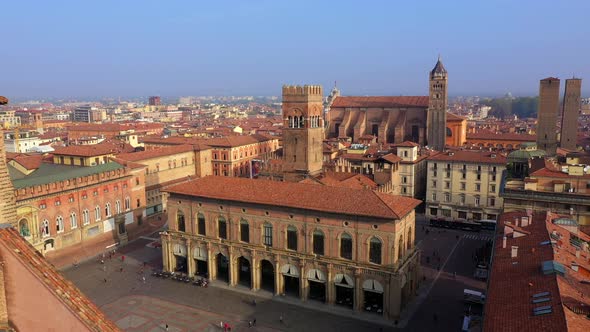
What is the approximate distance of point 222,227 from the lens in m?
46.7

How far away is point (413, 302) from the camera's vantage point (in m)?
42.9

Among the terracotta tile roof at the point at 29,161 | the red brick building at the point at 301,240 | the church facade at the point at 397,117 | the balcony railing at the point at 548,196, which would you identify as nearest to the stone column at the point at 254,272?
the red brick building at the point at 301,240

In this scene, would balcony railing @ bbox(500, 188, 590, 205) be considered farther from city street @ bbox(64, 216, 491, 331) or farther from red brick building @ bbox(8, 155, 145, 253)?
red brick building @ bbox(8, 155, 145, 253)

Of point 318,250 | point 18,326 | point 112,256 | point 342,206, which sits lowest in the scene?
point 112,256

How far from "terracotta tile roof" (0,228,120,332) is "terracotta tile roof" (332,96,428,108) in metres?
101

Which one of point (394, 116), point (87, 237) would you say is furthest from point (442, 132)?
point (87, 237)

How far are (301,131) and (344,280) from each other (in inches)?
1100

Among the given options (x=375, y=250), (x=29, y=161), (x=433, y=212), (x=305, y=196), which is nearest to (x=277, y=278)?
(x=305, y=196)

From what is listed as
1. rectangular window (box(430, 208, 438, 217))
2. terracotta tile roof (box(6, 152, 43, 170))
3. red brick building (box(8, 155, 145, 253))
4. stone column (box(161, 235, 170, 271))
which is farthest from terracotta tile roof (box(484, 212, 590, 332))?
terracotta tile roof (box(6, 152, 43, 170))

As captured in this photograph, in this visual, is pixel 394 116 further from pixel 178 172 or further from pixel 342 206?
pixel 342 206

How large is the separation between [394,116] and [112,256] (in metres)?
73.4

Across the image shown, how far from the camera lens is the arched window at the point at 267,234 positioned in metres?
44.2

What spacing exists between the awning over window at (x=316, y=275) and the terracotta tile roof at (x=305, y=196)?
5.65 metres

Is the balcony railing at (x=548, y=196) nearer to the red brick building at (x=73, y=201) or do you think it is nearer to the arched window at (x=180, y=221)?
the arched window at (x=180, y=221)
